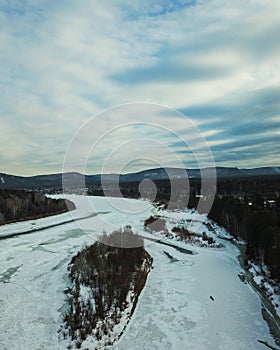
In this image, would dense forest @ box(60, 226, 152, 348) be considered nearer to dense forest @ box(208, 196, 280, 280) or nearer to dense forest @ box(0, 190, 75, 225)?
dense forest @ box(208, 196, 280, 280)

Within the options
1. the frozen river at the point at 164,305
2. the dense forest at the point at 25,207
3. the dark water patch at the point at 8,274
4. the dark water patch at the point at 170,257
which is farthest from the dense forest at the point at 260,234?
the dense forest at the point at 25,207

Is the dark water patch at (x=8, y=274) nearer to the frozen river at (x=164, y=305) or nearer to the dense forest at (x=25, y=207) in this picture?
the frozen river at (x=164, y=305)

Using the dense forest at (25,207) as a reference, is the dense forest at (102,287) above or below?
below

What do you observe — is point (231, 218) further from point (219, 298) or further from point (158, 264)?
point (219, 298)

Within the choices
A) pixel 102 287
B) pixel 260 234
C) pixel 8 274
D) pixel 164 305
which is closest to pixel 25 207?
pixel 8 274

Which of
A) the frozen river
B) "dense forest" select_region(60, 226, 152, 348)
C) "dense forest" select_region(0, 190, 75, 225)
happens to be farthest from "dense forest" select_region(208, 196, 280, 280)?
"dense forest" select_region(0, 190, 75, 225)
